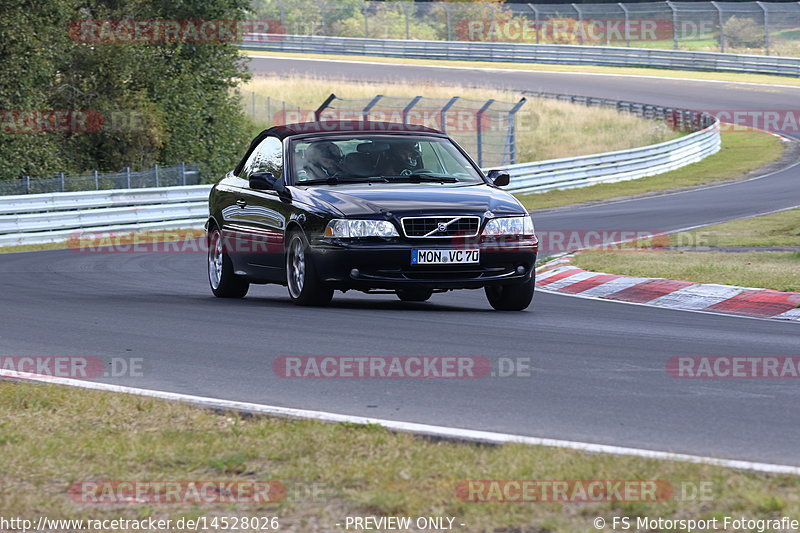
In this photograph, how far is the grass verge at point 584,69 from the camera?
57250 mm

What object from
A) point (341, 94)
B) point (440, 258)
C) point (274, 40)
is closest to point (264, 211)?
point (440, 258)

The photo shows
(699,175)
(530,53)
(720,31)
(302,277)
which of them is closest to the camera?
(302,277)

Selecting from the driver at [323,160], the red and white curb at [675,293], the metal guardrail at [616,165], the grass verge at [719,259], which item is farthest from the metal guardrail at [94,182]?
the driver at [323,160]

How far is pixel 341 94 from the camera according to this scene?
49.8 m

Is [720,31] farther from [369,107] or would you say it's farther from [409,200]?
[409,200]

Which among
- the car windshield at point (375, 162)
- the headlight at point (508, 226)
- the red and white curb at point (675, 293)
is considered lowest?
the red and white curb at point (675, 293)

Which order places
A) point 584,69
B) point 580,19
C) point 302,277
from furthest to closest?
point 584,69 < point 580,19 < point 302,277

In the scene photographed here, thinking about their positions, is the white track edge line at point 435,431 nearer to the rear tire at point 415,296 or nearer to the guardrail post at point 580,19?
the rear tire at point 415,296

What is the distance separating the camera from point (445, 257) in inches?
425

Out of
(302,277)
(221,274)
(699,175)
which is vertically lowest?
(699,175)

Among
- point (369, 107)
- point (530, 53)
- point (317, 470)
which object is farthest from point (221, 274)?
point (530, 53)

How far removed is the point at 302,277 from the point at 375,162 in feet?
4.28

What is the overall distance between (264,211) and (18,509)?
24.1 feet

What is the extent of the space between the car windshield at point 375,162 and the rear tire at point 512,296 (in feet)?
3.35
